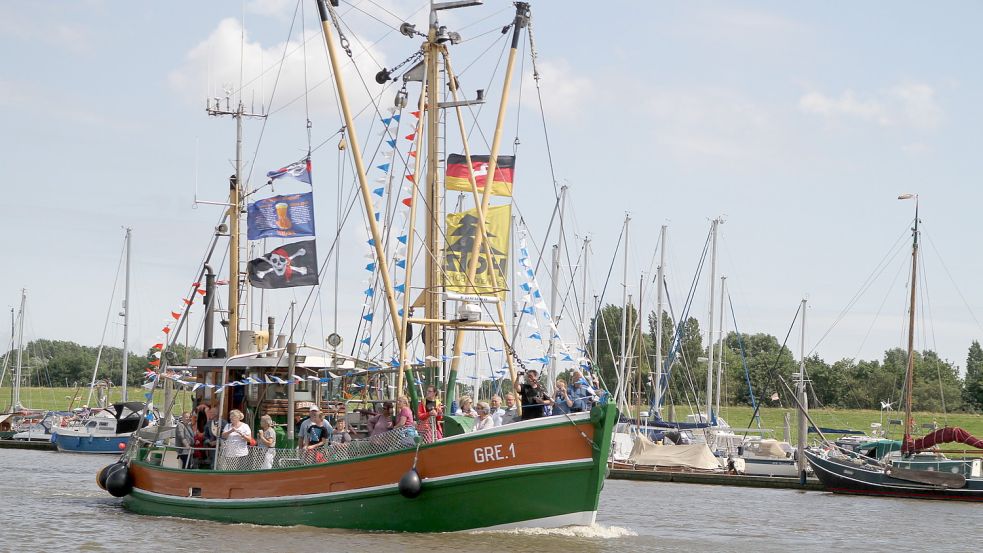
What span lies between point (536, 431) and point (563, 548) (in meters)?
2.07

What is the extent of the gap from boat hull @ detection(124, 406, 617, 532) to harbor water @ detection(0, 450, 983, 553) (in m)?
0.24

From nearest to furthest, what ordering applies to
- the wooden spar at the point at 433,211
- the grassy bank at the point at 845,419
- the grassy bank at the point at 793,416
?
the wooden spar at the point at 433,211, the grassy bank at the point at 793,416, the grassy bank at the point at 845,419

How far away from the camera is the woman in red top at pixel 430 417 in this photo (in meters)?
23.0

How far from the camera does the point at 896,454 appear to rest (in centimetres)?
5016

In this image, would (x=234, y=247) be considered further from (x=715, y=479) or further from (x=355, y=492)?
(x=715, y=479)

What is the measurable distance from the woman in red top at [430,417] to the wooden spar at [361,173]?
139 centimetres

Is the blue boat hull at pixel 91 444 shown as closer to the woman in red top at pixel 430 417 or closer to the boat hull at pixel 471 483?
the boat hull at pixel 471 483

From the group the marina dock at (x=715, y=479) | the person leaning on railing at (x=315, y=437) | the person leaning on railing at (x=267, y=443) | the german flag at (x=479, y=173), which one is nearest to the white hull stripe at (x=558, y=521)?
the person leaning on railing at (x=315, y=437)

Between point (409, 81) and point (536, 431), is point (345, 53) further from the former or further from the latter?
point (536, 431)

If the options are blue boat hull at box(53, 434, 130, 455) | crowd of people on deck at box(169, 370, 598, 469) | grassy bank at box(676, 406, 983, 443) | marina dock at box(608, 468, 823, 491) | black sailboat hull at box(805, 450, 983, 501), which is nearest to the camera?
crowd of people on deck at box(169, 370, 598, 469)

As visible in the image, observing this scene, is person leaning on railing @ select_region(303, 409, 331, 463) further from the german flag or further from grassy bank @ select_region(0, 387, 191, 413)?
grassy bank @ select_region(0, 387, 191, 413)

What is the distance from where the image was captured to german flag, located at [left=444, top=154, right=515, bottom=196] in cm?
3200

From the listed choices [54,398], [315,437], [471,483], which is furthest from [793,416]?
[471,483]

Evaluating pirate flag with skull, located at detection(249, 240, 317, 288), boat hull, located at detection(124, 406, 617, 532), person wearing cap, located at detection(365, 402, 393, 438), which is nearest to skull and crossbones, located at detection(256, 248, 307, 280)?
pirate flag with skull, located at detection(249, 240, 317, 288)
